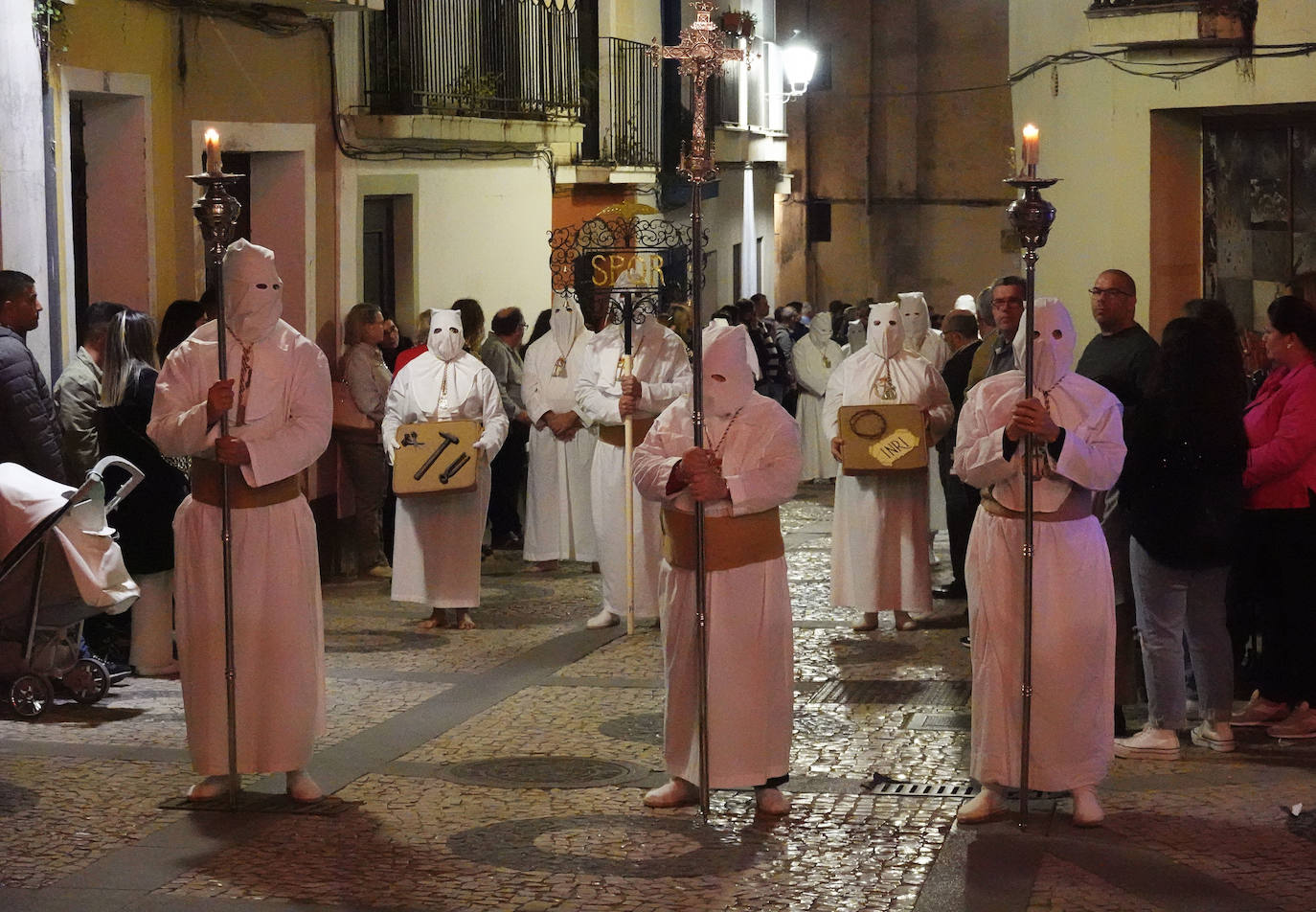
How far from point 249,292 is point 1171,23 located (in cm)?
868

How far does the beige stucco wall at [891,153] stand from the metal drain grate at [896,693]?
28073mm

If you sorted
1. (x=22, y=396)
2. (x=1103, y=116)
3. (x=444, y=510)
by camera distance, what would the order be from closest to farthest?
(x=22, y=396) < (x=444, y=510) < (x=1103, y=116)

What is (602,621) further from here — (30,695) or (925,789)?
(925,789)

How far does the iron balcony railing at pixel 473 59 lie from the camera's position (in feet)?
56.3

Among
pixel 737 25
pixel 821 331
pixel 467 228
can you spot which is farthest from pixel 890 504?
pixel 821 331

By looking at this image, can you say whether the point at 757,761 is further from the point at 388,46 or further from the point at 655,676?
the point at 388,46

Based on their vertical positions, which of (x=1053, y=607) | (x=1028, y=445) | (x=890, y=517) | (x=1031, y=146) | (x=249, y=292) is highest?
(x=1031, y=146)

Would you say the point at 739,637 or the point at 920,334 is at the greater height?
the point at 920,334

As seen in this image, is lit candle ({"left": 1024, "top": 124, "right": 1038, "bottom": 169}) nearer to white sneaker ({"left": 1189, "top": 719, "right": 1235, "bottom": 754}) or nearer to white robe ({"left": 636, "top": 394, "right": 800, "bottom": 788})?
white robe ({"left": 636, "top": 394, "right": 800, "bottom": 788})

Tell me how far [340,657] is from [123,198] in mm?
3768

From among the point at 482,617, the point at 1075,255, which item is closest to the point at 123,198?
the point at 482,617

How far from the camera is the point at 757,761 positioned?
8.10 meters

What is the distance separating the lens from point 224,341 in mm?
8195

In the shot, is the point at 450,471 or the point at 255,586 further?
the point at 450,471
